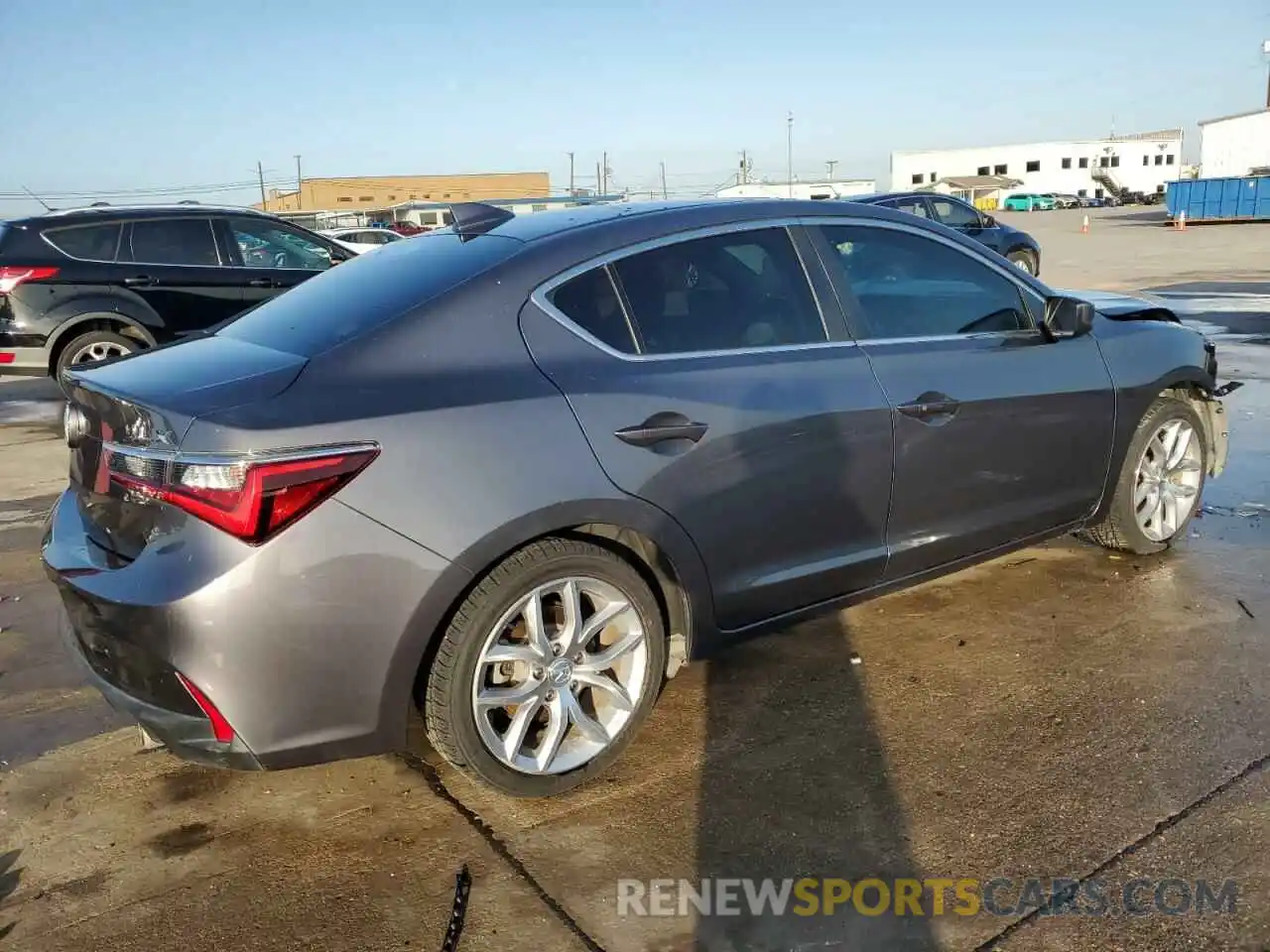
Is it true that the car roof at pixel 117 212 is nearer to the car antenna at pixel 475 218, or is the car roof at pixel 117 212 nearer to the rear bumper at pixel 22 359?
the rear bumper at pixel 22 359

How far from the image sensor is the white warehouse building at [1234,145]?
60156 millimetres

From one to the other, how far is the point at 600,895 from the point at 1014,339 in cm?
260

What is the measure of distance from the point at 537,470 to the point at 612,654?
0.64 m

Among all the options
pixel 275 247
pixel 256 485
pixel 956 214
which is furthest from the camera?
pixel 956 214

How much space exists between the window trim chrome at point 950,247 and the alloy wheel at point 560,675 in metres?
1.32

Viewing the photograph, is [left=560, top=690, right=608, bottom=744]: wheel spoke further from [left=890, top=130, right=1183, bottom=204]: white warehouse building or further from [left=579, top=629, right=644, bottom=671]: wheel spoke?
[left=890, top=130, right=1183, bottom=204]: white warehouse building

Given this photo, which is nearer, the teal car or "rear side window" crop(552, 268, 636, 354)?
"rear side window" crop(552, 268, 636, 354)

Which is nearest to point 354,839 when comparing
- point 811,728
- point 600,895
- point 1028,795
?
point 600,895

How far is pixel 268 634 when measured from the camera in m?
2.37

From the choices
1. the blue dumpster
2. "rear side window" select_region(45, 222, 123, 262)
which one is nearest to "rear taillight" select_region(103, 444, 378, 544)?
"rear side window" select_region(45, 222, 123, 262)

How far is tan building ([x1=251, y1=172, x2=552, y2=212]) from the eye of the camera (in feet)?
272

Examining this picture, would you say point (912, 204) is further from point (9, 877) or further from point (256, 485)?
point (9, 877)

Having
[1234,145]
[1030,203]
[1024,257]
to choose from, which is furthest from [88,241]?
[1030,203]

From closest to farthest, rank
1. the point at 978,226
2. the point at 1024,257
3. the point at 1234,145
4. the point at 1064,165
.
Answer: the point at 1024,257
the point at 978,226
the point at 1234,145
the point at 1064,165
